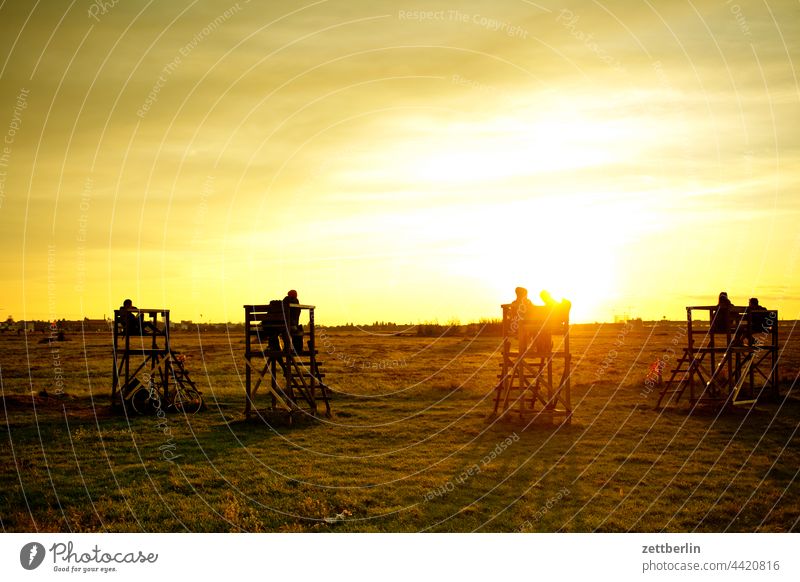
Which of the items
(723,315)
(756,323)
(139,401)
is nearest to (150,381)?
(139,401)

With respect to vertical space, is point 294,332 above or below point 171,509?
above

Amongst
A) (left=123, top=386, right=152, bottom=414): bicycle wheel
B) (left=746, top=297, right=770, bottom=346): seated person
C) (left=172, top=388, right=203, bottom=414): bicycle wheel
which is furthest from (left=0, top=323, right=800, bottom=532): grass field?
(left=746, top=297, right=770, bottom=346): seated person

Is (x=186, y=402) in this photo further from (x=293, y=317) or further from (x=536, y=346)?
(x=536, y=346)

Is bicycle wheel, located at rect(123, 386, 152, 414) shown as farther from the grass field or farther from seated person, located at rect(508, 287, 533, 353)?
seated person, located at rect(508, 287, 533, 353)

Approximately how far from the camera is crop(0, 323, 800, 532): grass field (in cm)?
1365

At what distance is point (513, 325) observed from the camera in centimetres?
2586

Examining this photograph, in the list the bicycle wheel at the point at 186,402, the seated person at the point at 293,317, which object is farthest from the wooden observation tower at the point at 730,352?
the bicycle wheel at the point at 186,402

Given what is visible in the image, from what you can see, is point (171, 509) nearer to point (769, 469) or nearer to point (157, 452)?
point (157, 452)

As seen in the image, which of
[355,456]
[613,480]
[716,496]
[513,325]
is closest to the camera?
[716,496]

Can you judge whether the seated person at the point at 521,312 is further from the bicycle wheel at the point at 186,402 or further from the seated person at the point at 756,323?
the bicycle wheel at the point at 186,402
